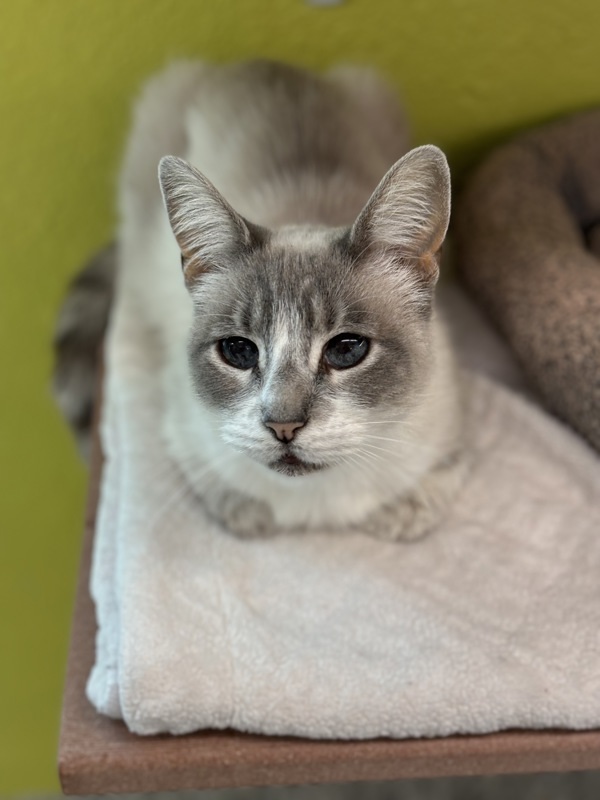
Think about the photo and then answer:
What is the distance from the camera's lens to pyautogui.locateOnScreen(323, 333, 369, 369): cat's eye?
1.01 m

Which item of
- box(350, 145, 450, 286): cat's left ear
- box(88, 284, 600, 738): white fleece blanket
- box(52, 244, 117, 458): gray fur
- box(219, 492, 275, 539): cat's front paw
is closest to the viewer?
box(350, 145, 450, 286): cat's left ear

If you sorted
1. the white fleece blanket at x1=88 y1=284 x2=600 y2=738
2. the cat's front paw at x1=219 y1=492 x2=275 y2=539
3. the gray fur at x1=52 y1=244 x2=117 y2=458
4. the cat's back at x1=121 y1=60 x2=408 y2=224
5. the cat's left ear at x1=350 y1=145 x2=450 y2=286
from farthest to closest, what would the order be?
the gray fur at x1=52 y1=244 x2=117 y2=458
the cat's back at x1=121 y1=60 x2=408 y2=224
the cat's front paw at x1=219 y1=492 x2=275 y2=539
the white fleece blanket at x1=88 y1=284 x2=600 y2=738
the cat's left ear at x1=350 y1=145 x2=450 y2=286

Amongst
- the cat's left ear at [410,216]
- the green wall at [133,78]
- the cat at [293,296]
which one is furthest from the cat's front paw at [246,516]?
the green wall at [133,78]

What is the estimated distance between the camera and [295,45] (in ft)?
5.10

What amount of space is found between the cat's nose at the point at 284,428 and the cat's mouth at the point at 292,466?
32 mm

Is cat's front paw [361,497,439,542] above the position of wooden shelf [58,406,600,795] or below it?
above

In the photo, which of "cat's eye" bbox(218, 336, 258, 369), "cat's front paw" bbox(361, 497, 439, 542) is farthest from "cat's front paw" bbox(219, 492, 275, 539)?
"cat's eye" bbox(218, 336, 258, 369)

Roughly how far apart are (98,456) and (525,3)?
1.12 meters

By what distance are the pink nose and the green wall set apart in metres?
0.89

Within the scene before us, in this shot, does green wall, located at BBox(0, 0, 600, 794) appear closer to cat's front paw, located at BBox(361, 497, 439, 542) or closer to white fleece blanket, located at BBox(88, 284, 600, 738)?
white fleece blanket, located at BBox(88, 284, 600, 738)

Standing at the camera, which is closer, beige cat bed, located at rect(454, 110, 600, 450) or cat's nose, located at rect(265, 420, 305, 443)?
cat's nose, located at rect(265, 420, 305, 443)

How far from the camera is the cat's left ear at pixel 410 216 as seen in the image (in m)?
0.92

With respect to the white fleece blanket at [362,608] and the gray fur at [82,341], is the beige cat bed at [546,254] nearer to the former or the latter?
the white fleece blanket at [362,608]

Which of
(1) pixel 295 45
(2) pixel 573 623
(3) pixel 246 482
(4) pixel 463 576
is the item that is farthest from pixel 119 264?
(2) pixel 573 623
